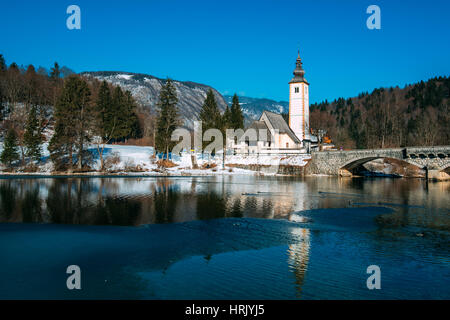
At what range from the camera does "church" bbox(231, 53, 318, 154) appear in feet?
267

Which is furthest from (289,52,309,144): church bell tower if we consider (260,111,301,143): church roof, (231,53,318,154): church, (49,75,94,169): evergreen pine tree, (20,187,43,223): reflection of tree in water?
(20,187,43,223): reflection of tree in water

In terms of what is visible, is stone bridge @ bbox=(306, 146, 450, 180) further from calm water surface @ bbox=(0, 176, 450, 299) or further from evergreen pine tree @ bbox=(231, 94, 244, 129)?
calm water surface @ bbox=(0, 176, 450, 299)

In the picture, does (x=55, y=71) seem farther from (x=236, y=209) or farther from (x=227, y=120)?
(x=236, y=209)

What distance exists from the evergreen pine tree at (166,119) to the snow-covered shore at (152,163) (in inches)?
142

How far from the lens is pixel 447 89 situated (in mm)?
149125

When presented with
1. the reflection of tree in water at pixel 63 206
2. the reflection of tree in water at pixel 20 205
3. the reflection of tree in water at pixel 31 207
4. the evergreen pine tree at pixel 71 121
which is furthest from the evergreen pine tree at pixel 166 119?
the reflection of tree in water at pixel 31 207

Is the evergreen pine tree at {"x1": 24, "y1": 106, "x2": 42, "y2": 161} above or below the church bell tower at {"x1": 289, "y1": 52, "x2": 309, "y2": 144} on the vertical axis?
below

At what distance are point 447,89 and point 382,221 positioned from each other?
15578 centimetres

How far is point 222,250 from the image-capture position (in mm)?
15156

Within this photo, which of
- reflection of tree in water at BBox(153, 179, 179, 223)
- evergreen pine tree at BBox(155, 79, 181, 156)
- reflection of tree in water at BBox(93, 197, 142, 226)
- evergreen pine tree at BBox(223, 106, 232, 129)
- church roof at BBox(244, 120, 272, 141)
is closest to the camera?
reflection of tree in water at BBox(93, 197, 142, 226)

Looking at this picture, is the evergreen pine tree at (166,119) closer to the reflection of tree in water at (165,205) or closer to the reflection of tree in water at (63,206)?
the reflection of tree in water at (63,206)

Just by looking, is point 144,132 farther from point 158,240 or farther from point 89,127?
point 158,240

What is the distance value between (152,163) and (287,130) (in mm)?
36585
